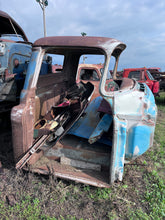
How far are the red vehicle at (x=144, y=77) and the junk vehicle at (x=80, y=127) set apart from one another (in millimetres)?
6465

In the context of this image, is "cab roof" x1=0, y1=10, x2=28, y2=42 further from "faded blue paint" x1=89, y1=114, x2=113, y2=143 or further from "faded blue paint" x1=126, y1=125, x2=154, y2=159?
"faded blue paint" x1=126, y1=125, x2=154, y2=159

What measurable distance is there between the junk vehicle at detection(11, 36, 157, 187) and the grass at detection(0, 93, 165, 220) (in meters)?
0.20

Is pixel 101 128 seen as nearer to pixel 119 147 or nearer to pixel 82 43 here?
pixel 119 147

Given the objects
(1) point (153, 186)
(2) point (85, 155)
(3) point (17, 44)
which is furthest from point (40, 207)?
(3) point (17, 44)

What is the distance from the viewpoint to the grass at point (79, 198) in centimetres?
201

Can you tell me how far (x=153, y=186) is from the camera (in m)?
2.47

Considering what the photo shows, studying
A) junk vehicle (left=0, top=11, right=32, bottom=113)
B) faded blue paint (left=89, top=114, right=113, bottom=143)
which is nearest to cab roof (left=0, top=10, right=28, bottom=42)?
junk vehicle (left=0, top=11, right=32, bottom=113)

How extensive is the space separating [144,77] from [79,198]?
7938mm

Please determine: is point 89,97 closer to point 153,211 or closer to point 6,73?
point 6,73

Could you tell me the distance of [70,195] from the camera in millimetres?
2275

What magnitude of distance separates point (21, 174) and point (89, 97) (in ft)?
5.94

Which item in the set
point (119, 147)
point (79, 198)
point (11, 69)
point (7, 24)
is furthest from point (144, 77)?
point (79, 198)

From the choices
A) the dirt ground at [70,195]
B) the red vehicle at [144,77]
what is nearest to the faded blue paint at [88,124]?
the dirt ground at [70,195]

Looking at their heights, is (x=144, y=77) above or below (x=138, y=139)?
above
